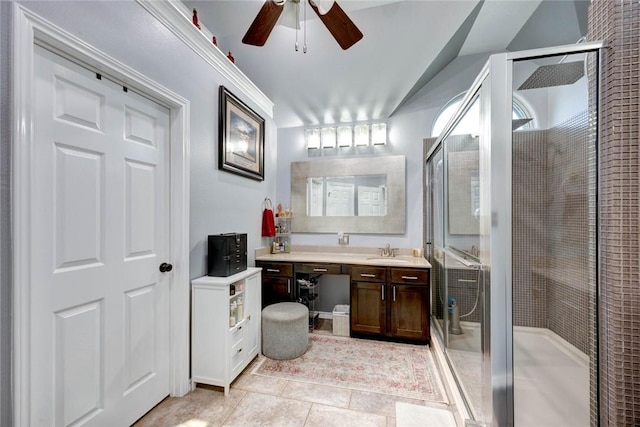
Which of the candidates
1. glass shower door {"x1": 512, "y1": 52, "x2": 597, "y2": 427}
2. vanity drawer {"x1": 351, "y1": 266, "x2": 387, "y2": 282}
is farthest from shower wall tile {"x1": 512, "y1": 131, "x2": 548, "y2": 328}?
vanity drawer {"x1": 351, "y1": 266, "x2": 387, "y2": 282}

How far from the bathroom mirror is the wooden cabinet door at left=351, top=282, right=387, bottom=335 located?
2.76ft

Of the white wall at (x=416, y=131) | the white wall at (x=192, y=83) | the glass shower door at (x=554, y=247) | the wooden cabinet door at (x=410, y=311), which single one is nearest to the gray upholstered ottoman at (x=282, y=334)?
the white wall at (x=192, y=83)

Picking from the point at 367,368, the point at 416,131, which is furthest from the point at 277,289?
the point at 416,131

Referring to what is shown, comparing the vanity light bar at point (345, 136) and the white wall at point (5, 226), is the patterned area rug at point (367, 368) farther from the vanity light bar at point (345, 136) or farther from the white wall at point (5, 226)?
the vanity light bar at point (345, 136)

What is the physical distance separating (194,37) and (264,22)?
2.29 ft

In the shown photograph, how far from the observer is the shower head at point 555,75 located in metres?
1.16

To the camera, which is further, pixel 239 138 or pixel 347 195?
pixel 347 195

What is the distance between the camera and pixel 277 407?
67.0 inches

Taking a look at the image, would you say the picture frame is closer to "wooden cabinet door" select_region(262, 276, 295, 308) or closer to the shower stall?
"wooden cabinet door" select_region(262, 276, 295, 308)

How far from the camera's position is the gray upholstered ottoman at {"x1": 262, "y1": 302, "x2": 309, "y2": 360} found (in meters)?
2.30

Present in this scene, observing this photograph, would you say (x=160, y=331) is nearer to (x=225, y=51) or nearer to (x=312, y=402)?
(x=312, y=402)

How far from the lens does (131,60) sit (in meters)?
1.47

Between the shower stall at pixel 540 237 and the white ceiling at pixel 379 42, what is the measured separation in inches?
46.9

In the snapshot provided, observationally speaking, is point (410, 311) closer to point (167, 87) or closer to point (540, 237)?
point (540, 237)
